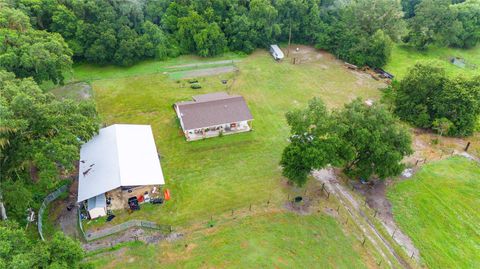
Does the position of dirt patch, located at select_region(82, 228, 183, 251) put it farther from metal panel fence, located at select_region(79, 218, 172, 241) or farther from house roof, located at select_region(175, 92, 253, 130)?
house roof, located at select_region(175, 92, 253, 130)

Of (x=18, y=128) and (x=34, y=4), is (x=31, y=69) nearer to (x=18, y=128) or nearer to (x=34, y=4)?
(x=34, y=4)

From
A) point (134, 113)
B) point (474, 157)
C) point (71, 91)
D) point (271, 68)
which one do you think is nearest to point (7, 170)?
point (134, 113)

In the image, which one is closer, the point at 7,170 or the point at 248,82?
the point at 7,170

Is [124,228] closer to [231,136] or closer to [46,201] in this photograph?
[46,201]

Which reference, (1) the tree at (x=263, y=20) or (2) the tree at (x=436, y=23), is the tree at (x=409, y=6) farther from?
(1) the tree at (x=263, y=20)

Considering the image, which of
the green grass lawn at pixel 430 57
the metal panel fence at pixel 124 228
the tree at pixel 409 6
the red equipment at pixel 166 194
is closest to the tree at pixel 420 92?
the green grass lawn at pixel 430 57

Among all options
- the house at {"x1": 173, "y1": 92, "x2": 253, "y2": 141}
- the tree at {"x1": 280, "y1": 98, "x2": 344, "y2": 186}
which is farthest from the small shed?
the tree at {"x1": 280, "y1": 98, "x2": 344, "y2": 186}

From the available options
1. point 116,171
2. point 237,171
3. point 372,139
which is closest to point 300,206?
point 237,171
